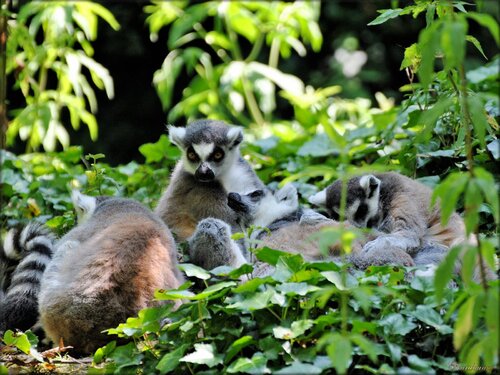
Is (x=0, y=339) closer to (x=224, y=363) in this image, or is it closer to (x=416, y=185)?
(x=224, y=363)

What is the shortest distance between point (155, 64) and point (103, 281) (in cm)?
1015

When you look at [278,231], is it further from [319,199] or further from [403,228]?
[403,228]

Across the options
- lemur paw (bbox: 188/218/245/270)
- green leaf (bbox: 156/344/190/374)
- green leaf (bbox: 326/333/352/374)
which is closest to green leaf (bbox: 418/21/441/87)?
green leaf (bbox: 326/333/352/374)

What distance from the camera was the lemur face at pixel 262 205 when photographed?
5.41m

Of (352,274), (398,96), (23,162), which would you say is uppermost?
(352,274)

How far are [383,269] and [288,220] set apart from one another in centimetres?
149

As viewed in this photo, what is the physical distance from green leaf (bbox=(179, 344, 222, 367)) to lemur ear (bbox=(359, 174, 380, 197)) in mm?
1967

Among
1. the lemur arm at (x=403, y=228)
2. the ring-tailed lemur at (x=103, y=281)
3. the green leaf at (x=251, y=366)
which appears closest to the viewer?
Result: the green leaf at (x=251, y=366)

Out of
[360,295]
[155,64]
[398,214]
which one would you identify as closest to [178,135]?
[398,214]

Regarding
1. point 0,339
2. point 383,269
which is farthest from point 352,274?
point 0,339

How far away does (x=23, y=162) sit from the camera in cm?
741

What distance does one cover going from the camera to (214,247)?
15.8 ft

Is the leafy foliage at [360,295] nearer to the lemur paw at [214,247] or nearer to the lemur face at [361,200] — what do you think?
the lemur paw at [214,247]

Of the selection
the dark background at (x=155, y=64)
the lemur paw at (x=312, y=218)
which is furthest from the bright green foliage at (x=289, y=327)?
the dark background at (x=155, y=64)
